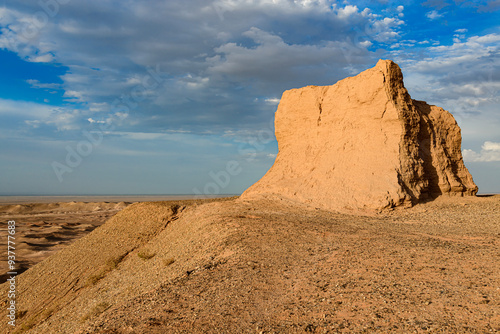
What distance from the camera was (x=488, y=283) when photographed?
562 centimetres

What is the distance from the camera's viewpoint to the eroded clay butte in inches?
523

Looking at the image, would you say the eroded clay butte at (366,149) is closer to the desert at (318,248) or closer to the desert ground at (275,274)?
the desert at (318,248)

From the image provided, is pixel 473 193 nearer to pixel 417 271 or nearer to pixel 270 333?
pixel 417 271

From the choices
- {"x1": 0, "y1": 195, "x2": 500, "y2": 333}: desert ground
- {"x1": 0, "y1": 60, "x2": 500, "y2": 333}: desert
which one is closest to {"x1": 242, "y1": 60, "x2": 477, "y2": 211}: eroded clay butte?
{"x1": 0, "y1": 60, "x2": 500, "y2": 333}: desert

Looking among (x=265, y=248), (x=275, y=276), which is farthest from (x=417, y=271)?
(x=265, y=248)

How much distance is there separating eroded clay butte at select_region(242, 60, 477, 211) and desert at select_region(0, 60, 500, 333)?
0.06 metres

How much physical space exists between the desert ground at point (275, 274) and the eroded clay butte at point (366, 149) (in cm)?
97

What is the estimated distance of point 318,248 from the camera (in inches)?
320

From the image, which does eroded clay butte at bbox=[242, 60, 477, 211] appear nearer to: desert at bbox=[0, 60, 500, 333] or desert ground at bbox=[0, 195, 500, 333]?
desert at bbox=[0, 60, 500, 333]

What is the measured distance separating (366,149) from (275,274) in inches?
362

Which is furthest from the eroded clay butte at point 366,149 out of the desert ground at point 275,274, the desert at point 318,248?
the desert ground at point 275,274

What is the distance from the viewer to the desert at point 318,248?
16.9 feet

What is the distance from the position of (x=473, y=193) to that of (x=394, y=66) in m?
7.36

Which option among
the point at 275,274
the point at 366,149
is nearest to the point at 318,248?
the point at 275,274
